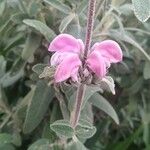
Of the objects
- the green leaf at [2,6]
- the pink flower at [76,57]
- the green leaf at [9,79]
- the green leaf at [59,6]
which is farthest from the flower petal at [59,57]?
the green leaf at [9,79]

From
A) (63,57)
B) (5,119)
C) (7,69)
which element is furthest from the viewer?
(7,69)

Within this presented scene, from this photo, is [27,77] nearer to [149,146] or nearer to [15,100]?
[15,100]

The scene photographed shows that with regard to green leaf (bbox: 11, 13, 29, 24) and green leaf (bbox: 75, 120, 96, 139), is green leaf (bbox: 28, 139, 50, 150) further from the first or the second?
green leaf (bbox: 11, 13, 29, 24)

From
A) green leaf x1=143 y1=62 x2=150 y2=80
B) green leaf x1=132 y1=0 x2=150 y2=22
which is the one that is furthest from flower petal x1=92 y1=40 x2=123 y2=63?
green leaf x1=143 y1=62 x2=150 y2=80

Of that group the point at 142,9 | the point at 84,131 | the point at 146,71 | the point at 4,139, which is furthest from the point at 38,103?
the point at 142,9

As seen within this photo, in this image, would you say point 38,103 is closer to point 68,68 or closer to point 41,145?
point 41,145

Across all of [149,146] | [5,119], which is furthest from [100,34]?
[149,146]
